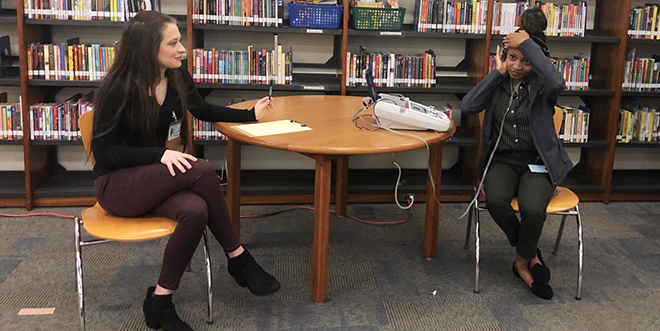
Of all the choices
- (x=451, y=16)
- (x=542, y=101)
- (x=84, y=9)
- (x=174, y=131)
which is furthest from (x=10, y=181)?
(x=542, y=101)

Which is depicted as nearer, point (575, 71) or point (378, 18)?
point (378, 18)

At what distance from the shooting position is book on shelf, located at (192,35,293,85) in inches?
146

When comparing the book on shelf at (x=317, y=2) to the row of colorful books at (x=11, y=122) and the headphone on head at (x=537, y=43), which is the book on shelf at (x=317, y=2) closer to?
the headphone on head at (x=537, y=43)

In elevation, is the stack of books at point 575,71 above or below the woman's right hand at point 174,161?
above

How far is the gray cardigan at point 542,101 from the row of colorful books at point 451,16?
105 centimetres

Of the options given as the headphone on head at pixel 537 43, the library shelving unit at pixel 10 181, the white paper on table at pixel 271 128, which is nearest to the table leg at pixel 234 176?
the white paper on table at pixel 271 128

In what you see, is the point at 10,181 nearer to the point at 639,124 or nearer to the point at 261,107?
the point at 261,107

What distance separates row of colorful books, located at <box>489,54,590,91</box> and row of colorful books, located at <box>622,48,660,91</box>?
0.24 m

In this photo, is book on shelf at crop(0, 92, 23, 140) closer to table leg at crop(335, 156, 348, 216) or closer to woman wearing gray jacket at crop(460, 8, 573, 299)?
table leg at crop(335, 156, 348, 216)

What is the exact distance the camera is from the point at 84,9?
140 inches

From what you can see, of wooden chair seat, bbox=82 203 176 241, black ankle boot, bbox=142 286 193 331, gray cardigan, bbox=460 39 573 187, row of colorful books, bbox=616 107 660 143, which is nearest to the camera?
wooden chair seat, bbox=82 203 176 241

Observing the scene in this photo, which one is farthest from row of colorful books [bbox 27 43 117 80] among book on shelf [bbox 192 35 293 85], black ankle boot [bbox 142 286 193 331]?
black ankle boot [bbox 142 286 193 331]

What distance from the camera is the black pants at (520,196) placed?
266 centimetres

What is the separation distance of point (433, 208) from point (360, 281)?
0.52 m
